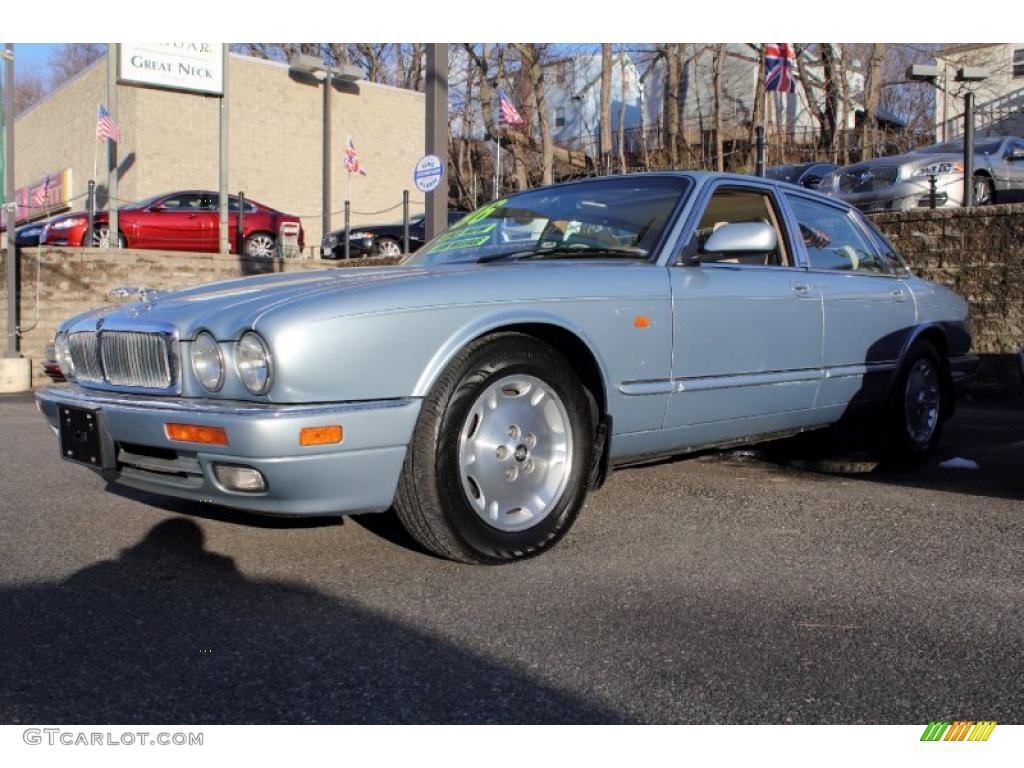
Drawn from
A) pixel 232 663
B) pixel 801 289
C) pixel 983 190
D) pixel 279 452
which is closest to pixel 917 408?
pixel 801 289

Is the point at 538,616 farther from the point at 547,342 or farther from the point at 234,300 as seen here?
the point at 234,300

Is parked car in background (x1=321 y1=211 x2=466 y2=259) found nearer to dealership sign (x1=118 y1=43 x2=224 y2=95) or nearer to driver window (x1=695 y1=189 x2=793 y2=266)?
dealership sign (x1=118 y1=43 x2=224 y2=95)

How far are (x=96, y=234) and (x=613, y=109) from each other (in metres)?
27.6

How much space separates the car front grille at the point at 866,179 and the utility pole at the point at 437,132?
5.57 m

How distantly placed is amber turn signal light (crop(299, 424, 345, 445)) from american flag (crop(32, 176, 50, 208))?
1241 inches

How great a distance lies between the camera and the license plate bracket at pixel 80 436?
3394 mm

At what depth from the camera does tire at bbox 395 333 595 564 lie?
10.6ft

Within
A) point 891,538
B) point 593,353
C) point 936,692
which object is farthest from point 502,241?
point 936,692

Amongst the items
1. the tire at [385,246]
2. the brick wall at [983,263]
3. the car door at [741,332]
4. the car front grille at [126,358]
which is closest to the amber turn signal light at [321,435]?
the car front grille at [126,358]

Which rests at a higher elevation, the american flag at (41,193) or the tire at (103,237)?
the american flag at (41,193)

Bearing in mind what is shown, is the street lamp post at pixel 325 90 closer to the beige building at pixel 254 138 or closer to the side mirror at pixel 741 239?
the beige building at pixel 254 138

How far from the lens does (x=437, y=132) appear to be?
10312 millimetres

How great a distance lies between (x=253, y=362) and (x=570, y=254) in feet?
5.16

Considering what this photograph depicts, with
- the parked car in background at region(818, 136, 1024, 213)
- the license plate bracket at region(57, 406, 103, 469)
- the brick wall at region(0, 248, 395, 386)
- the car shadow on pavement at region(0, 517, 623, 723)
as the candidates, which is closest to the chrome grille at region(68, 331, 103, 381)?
the license plate bracket at region(57, 406, 103, 469)
